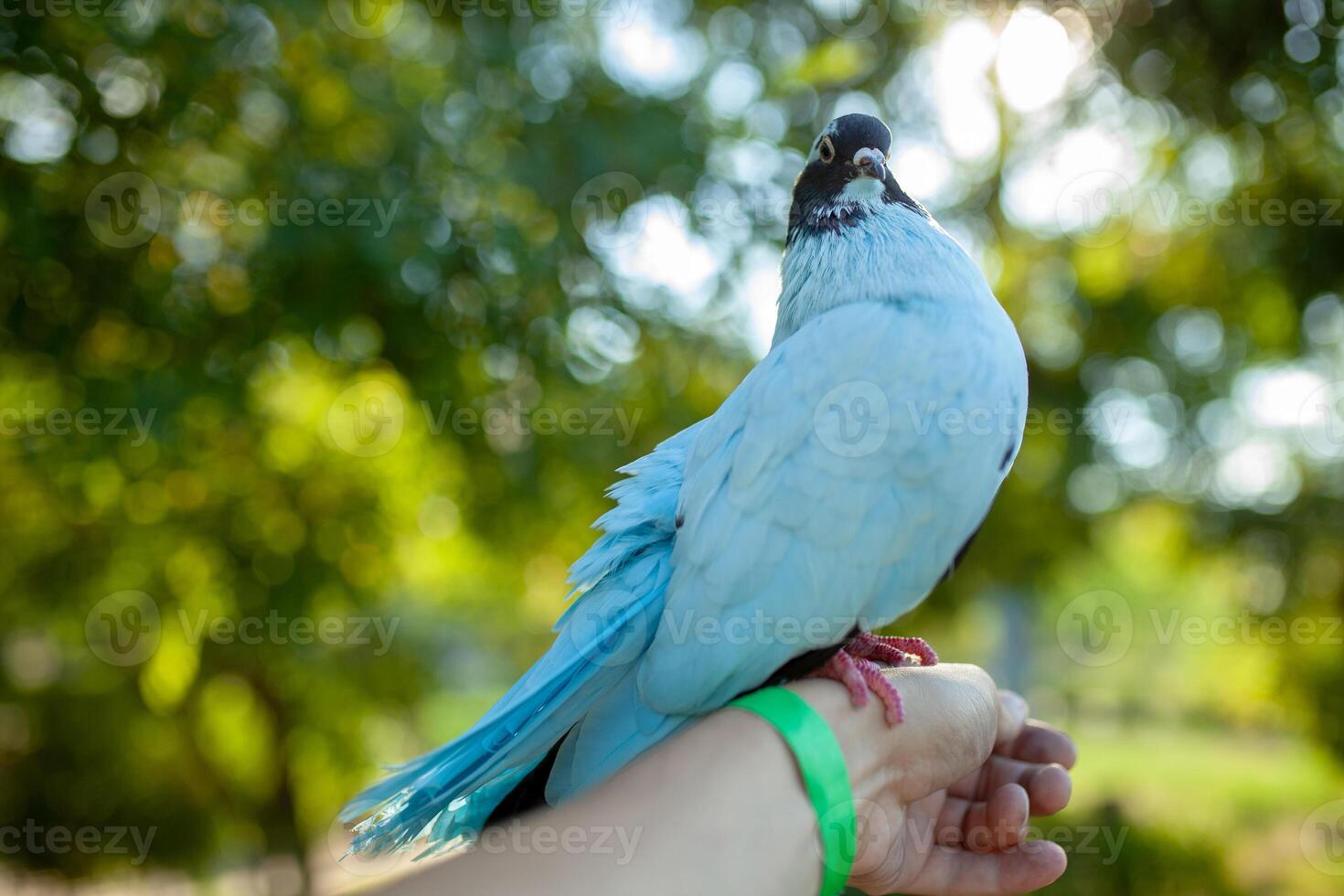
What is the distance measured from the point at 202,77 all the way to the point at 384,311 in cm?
99

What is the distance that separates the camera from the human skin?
140cm

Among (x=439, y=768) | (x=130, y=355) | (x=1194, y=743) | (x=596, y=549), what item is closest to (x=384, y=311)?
(x=130, y=355)

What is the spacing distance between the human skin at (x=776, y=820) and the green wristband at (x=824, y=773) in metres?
0.02

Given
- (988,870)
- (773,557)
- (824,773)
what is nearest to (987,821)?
(988,870)

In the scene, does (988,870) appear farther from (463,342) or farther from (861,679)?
(463,342)

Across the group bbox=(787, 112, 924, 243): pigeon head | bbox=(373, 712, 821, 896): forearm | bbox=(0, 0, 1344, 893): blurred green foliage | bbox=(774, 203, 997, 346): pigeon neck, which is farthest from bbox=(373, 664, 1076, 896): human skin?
bbox=(0, 0, 1344, 893): blurred green foliage

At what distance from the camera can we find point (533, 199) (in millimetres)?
3691

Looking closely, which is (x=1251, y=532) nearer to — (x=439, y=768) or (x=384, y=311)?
(x=384, y=311)

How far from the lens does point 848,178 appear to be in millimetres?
2154

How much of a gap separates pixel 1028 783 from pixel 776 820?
1142 mm

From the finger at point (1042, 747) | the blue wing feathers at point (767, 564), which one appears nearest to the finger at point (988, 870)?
the finger at point (1042, 747)

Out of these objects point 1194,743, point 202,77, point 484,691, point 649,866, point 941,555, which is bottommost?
point 484,691

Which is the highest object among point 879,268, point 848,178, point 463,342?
point 848,178

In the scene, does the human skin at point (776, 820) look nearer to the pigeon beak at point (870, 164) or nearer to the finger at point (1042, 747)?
the finger at point (1042, 747)
